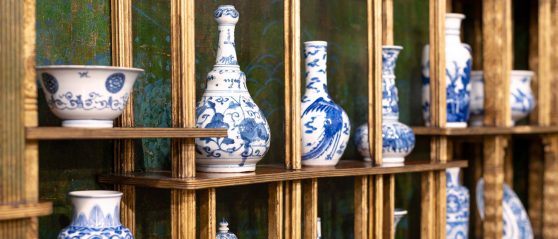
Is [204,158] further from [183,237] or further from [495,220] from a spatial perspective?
[495,220]

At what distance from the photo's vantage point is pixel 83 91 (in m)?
1.54

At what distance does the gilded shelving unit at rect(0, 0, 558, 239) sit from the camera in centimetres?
143

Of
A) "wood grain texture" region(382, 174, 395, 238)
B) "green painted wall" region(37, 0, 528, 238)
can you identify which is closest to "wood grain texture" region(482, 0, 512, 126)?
"green painted wall" region(37, 0, 528, 238)

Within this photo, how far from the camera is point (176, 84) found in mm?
1726

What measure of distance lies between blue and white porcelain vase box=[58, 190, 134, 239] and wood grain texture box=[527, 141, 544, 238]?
5.88 ft

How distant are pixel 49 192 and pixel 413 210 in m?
1.33

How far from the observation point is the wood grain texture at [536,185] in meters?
2.95

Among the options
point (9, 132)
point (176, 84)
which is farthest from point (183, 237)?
point (9, 132)

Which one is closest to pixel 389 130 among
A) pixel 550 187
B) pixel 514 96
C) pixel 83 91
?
pixel 514 96

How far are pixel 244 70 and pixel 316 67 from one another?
0.64 feet

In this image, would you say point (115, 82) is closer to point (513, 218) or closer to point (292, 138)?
point (292, 138)

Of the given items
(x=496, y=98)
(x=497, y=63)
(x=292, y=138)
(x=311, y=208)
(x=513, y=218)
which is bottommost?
(x=513, y=218)

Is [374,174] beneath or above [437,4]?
beneath

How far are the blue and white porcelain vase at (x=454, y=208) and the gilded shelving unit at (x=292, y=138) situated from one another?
3.6 inches
